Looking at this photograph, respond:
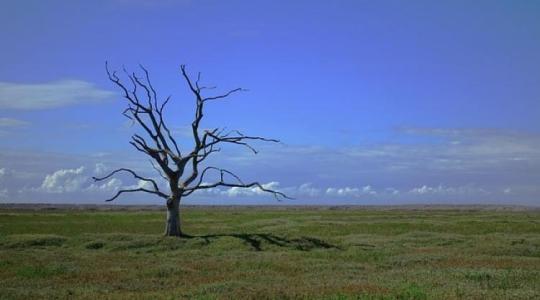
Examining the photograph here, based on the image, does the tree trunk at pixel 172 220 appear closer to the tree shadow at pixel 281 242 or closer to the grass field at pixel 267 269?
the grass field at pixel 267 269

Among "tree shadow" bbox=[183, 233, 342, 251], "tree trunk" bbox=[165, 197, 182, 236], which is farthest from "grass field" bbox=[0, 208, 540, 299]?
"tree trunk" bbox=[165, 197, 182, 236]

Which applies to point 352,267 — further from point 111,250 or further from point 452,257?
point 111,250

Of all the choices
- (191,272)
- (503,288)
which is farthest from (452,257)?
(191,272)

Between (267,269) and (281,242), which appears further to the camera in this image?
(281,242)

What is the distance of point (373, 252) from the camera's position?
99.5 ft

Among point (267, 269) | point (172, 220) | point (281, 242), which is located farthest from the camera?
point (172, 220)

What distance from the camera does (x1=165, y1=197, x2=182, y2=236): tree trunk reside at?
134ft

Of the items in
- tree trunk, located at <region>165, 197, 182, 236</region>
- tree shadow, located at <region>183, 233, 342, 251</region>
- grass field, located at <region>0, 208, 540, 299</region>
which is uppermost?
tree trunk, located at <region>165, 197, 182, 236</region>

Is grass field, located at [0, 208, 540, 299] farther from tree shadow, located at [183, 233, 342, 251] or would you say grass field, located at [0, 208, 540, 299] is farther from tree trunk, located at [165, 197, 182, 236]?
tree trunk, located at [165, 197, 182, 236]

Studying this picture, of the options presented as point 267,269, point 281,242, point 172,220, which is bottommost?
point 267,269

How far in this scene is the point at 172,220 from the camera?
1614 inches

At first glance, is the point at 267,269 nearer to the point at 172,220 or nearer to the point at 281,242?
the point at 281,242

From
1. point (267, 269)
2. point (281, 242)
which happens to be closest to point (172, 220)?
point (281, 242)

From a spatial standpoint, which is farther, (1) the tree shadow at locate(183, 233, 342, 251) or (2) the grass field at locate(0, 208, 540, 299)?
(1) the tree shadow at locate(183, 233, 342, 251)
